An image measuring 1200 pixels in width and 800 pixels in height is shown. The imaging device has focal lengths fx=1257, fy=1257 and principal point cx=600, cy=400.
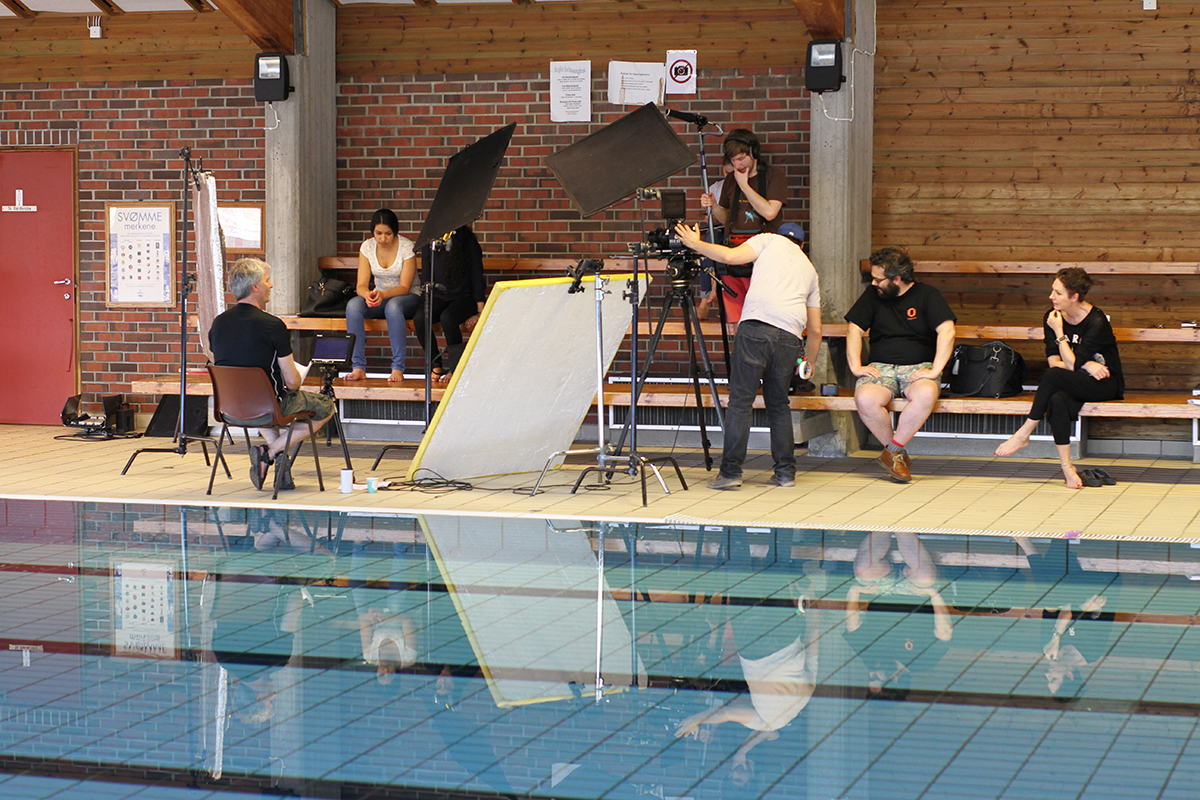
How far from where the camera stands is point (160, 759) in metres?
2.52

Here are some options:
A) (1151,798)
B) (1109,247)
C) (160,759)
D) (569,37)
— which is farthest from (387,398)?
(1151,798)

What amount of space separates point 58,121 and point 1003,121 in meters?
6.54

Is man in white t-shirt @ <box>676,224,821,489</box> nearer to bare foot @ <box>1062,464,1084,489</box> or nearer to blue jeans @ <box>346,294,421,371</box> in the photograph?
bare foot @ <box>1062,464,1084,489</box>

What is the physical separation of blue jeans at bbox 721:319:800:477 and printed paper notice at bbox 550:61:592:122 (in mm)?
2753

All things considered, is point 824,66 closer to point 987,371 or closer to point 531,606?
point 987,371

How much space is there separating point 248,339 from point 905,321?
3.36 meters

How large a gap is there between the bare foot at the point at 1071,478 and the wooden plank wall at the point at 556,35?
3277 mm

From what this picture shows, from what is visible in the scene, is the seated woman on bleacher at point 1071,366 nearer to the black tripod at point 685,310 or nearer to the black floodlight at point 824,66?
the black tripod at point 685,310

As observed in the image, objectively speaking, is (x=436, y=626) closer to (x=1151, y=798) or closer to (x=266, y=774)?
(x=266, y=774)

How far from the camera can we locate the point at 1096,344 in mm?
6438

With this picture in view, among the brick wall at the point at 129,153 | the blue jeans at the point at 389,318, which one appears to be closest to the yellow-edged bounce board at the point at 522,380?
the blue jeans at the point at 389,318

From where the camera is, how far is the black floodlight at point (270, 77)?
26.8 feet

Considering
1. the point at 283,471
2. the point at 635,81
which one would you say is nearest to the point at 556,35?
the point at 635,81

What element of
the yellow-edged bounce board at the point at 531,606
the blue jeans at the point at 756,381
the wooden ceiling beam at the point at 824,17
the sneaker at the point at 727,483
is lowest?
the yellow-edged bounce board at the point at 531,606
